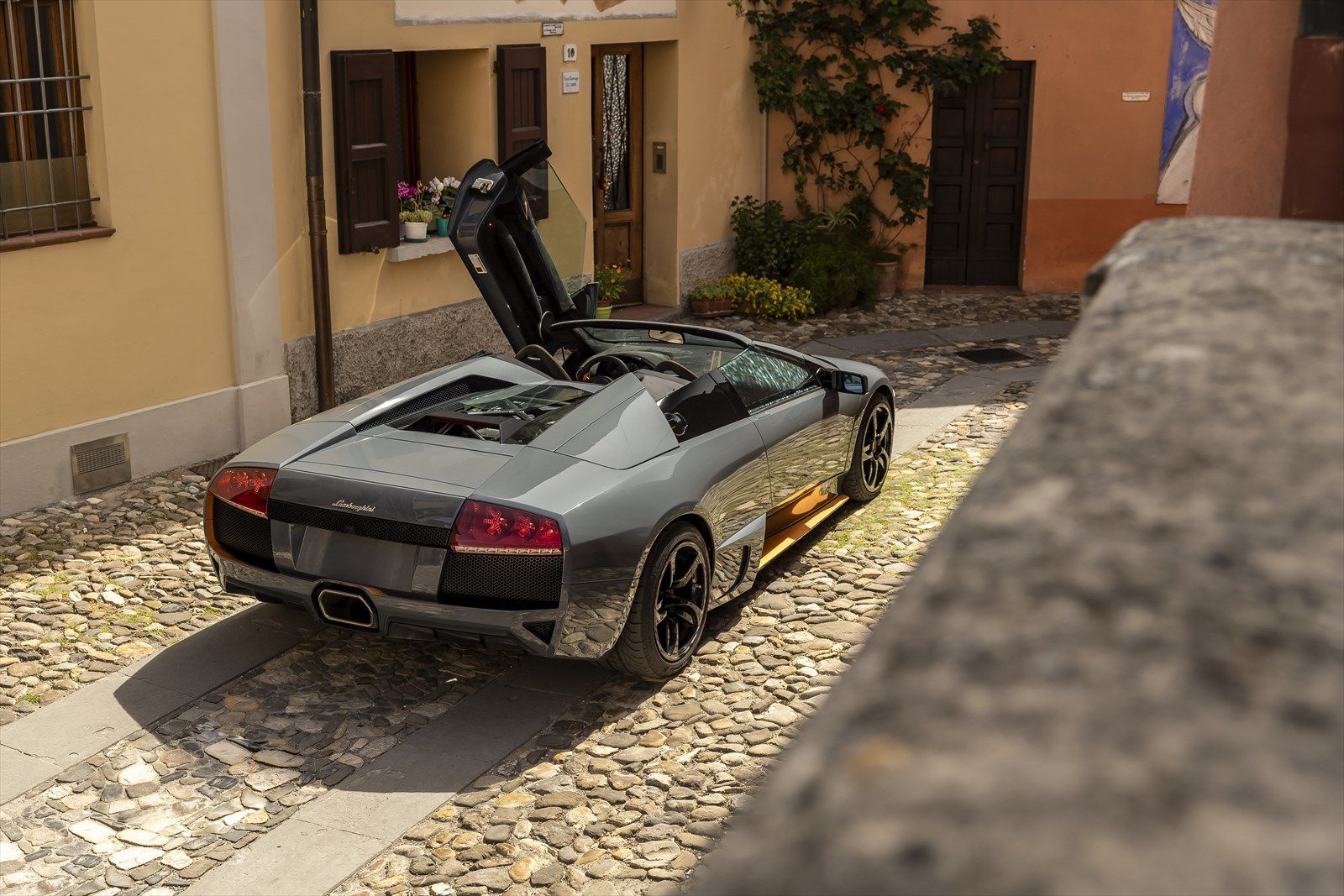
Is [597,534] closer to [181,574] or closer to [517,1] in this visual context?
[181,574]

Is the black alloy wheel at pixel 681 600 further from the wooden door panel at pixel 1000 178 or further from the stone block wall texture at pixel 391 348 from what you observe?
the wooden door panel at pixel 1000 178

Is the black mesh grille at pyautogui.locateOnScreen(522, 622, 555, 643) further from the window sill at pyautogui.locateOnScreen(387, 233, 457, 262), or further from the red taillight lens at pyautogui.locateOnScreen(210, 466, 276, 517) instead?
the window sill at pyautogui.locateOnScreen(387, 233, 457, 262)

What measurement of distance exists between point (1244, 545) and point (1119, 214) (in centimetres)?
1625

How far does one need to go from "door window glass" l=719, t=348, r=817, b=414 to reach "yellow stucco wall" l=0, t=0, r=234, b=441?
4175 mm

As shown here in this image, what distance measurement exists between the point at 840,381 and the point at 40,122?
5095mm

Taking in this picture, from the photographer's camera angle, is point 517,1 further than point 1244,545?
Yes

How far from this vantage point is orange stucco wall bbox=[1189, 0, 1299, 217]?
148 inches

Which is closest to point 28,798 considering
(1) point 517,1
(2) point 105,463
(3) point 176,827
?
(3) point 176,827

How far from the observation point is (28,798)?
5.26 m

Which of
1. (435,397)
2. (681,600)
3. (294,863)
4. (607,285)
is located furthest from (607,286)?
(294,863)

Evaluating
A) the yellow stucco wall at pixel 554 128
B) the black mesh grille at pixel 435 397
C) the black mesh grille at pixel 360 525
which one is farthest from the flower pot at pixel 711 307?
the black mesh grille at pixel 360 525

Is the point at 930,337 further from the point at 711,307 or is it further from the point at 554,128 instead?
the point at 554,128

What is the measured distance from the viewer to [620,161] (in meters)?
14.8

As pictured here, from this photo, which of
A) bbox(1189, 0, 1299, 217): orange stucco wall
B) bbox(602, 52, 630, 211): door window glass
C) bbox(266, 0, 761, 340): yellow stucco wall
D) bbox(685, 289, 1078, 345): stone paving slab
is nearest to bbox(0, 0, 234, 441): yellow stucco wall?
bbox(266, 0, 761, 340): yellow stucco wall
